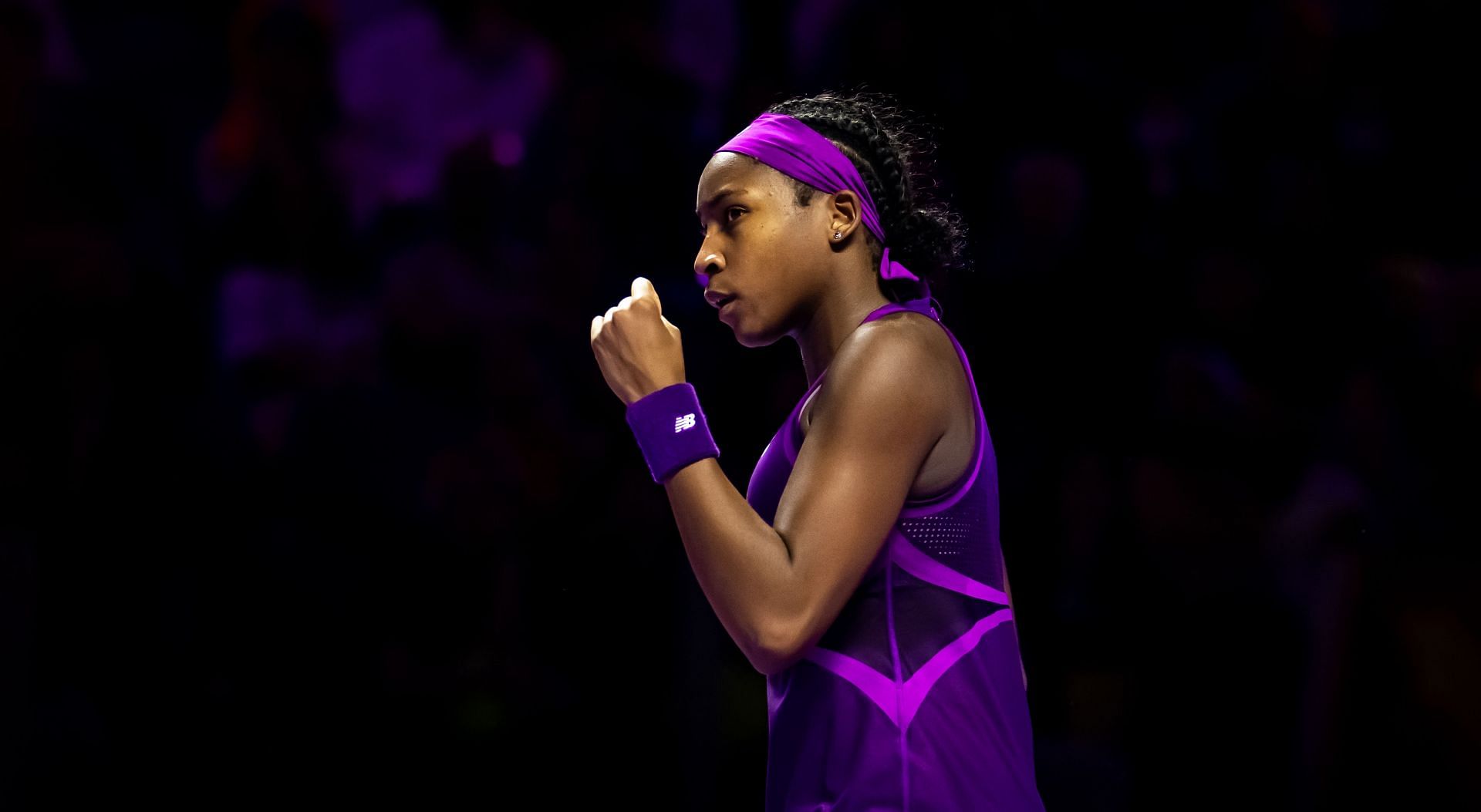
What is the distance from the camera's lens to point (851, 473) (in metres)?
1.91

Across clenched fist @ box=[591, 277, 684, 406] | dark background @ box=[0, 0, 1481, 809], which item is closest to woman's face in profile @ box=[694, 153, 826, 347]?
clenched fist @ box=[591, 277, 684, 406]

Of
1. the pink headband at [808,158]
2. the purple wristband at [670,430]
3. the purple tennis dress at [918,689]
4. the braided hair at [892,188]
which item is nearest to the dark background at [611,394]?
the purple tennis dress at [918,689]

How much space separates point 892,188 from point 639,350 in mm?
518

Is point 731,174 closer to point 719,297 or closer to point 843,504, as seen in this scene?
point 719,297

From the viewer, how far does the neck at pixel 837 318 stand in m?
2.19

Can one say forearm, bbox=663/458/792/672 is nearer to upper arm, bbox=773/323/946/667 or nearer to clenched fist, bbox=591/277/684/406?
upper arm, bbox=773/323/946/667

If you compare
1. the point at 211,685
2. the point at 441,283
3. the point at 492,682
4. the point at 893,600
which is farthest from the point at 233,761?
the point at 893,600

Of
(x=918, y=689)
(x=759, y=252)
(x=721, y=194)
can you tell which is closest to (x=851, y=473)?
(x=918, y=689)

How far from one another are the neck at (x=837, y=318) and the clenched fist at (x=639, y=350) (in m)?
0.22

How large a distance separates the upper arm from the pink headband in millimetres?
281

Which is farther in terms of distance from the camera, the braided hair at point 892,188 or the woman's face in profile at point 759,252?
the braided hair at point 892,188

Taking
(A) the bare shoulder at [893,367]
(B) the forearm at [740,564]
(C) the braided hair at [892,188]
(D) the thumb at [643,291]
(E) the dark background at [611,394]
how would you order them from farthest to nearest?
(E) the dark background at [611,394]
(C) the braided hair at [892,188]
(D) the thumb at [643,291]
(A) the bare shoulder at [893,367]
(B) the forearm at [740,564]

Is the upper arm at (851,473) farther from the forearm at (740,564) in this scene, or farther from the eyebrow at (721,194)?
the eyebrow at (721,194)

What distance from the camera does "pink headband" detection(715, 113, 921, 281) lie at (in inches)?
86.0
